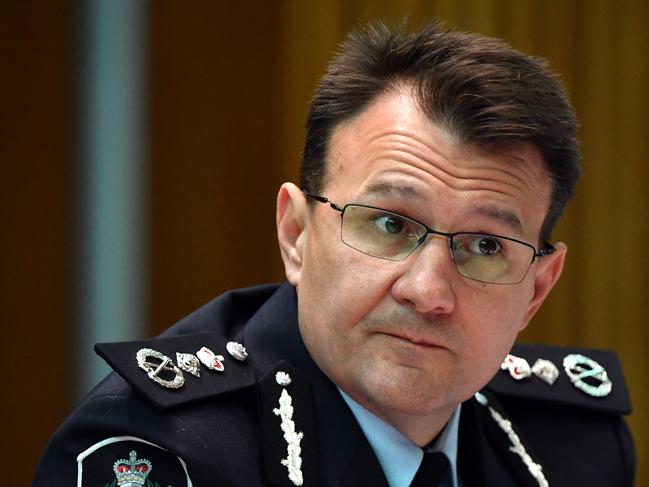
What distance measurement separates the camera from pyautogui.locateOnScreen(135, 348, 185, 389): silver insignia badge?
6.53 ft

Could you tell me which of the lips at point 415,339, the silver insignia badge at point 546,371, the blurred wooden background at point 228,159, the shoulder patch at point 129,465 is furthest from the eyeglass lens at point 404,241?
the blurred wooden background at point 228,159

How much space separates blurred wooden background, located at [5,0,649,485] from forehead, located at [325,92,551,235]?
4.86 feet

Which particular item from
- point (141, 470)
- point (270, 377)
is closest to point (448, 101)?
point (270, 377)

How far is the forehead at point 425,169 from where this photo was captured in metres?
2.09

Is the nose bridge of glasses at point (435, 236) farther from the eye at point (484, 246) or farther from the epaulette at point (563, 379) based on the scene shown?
the epaulette at point (563, 379)

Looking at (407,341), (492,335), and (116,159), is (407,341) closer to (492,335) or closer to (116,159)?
(492,335)

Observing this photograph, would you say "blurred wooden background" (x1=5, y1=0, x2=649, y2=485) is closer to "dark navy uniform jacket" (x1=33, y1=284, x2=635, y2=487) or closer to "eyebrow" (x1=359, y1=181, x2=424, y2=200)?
"dark navy uniform jacket" (x1=33, y1=284, x2=635, y2=487)

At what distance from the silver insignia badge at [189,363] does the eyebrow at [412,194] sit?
16.8 inches

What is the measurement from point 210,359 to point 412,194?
47cm

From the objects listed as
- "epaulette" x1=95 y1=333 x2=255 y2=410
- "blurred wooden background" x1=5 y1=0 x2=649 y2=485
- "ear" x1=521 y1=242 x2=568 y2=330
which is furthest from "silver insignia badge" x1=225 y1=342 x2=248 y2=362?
"blurred wooden background" x1=5 y1=0 x2=649 y2=485

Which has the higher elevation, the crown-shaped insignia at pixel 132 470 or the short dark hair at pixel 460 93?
the short dark hair at pixel 460 93

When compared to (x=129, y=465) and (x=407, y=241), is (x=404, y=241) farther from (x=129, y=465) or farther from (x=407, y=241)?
(x=129, y=465)

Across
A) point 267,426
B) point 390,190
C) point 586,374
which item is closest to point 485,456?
point 586,374

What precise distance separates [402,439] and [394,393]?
0.20m
